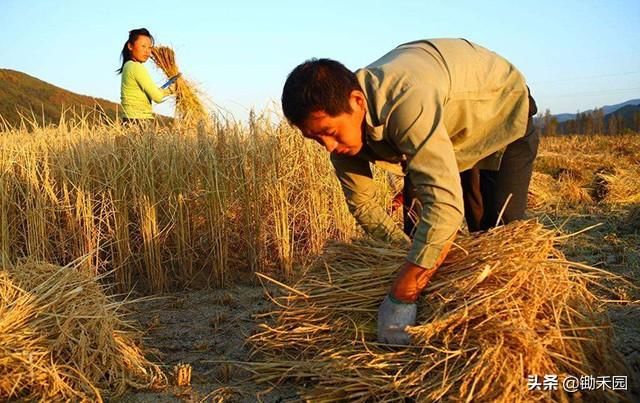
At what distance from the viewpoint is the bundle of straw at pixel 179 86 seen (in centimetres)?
604

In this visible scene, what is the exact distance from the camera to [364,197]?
7.46ft

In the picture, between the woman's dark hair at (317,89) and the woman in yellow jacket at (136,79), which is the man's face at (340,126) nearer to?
the woman's dark hair at (317,89)

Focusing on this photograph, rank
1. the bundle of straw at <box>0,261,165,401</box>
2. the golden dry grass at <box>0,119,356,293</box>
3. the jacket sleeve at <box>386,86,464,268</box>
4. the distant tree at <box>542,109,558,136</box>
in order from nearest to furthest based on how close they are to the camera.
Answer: the jacket sleeve at <box>386,86,464,268</box>
the bundle of straw at <box>0,261,165,401</box>
the golden dry grass at <box>0,119,356,293</box>
the distant tree at <box>542,109,558,136</box>

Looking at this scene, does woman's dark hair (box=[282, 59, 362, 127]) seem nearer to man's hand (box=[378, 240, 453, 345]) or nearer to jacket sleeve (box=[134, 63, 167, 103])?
man's hand (box=[378, 240, 453, 345])

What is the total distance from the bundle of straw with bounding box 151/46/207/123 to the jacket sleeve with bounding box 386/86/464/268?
14.7 feet

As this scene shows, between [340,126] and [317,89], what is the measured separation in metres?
0.15

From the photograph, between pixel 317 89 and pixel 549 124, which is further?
pixel 549 124

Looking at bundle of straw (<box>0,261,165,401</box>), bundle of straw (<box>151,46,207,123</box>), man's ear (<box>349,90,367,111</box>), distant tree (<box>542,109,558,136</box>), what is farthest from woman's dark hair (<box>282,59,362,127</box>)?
distant tree (<box>542,109,558,136</box>)

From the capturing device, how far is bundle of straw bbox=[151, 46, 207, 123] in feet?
19.8

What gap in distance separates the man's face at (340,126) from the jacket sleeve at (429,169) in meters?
0.12

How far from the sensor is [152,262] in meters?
3.72

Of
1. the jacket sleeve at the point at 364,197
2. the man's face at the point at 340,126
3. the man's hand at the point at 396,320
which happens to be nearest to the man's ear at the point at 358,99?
the man's face at the point at 340,126

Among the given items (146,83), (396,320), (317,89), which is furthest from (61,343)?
(146,83)

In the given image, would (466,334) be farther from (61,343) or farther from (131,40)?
(131,40)
